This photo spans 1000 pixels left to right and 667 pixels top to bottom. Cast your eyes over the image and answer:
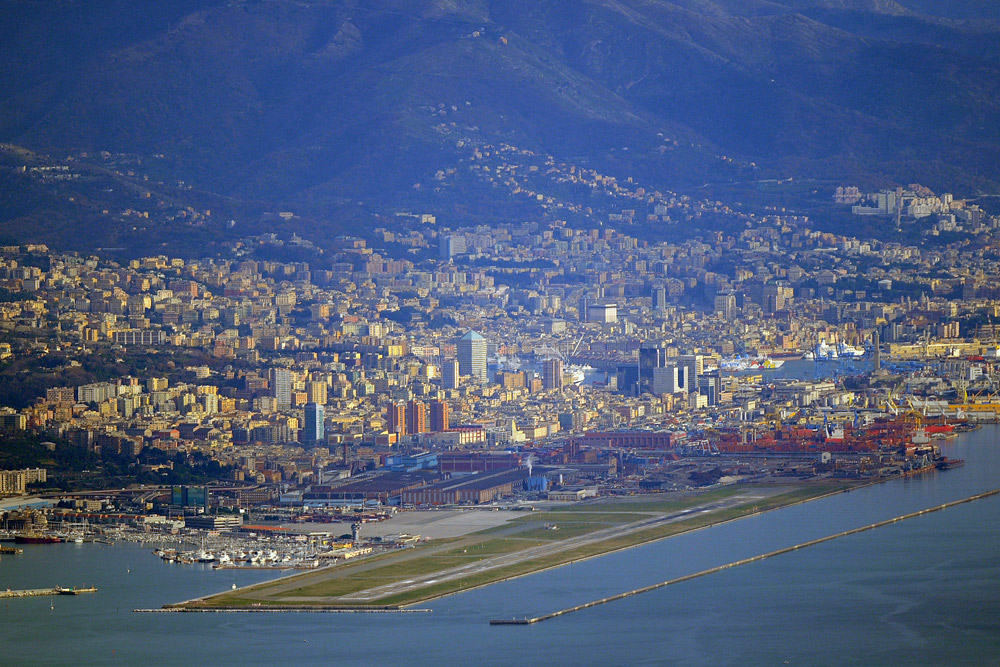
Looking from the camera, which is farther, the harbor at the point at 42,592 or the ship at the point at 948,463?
the ship at the point at 948,463

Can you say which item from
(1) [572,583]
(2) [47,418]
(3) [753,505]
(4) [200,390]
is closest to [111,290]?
(4) [200,390]

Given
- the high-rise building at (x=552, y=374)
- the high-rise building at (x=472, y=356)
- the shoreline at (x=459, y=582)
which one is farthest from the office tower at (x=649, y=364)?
the shoreline at (x=459, y=582)

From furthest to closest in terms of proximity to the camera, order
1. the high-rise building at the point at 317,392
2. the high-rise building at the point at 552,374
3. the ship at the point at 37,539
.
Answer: the high-rise building at the point at 552,374
the high-rise building at the point at 317,392
the ship at the point at 37,539

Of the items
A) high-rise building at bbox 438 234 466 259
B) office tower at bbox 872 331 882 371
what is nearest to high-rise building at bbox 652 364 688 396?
office tower at bbox 872 331 882 371

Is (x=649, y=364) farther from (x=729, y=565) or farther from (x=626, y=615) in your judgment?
(x=626, y=615)

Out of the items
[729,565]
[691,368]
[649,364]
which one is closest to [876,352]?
[691,368]

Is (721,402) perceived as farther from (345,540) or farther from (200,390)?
(345,540)

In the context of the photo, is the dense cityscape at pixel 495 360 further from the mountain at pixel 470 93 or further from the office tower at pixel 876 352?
the mountain at pixel 470 93
